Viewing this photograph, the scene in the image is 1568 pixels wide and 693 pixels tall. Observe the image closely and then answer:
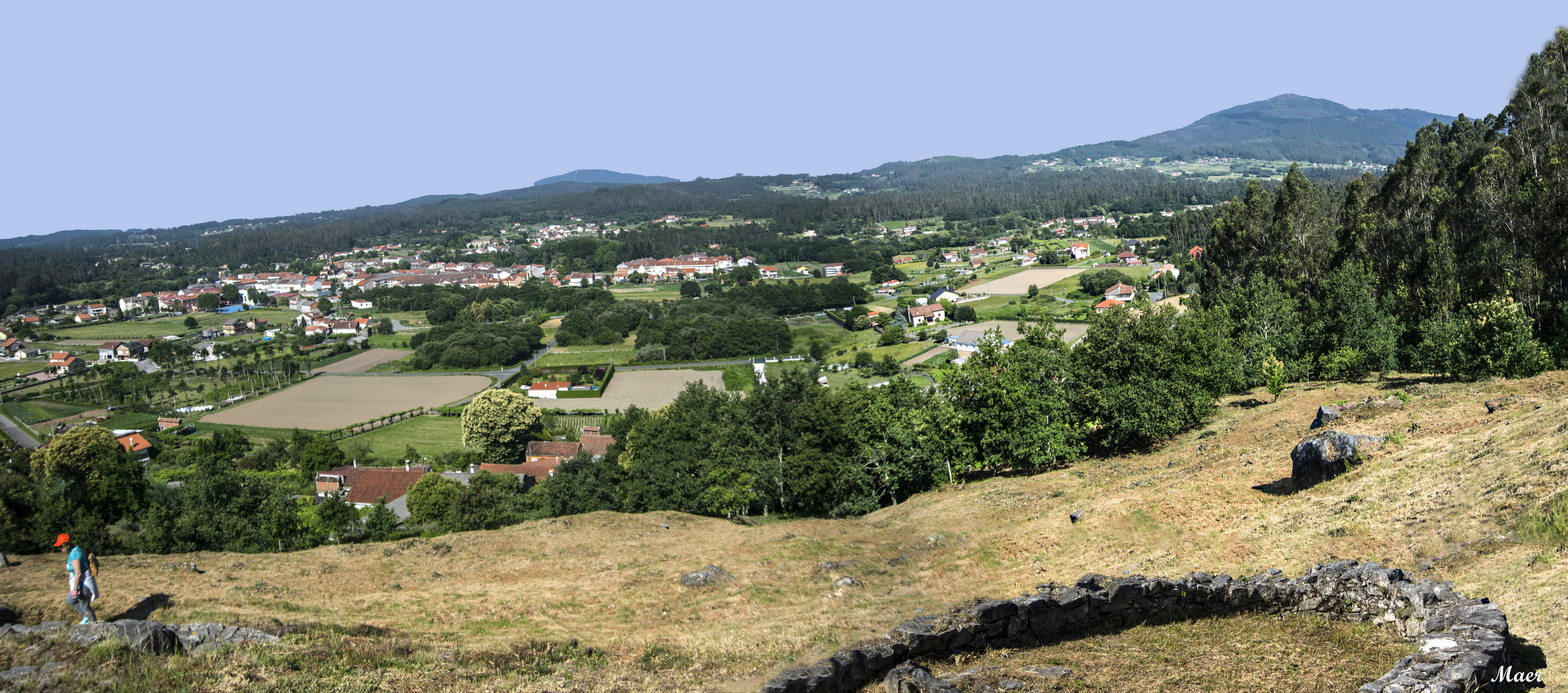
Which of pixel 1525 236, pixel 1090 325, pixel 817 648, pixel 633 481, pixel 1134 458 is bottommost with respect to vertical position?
pixel 633 481

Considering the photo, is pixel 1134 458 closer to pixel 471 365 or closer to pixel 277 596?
pixel 277 596

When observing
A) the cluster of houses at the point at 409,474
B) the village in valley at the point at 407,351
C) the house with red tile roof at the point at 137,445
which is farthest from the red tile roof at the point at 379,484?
the house with red tile roof at the point at 137,445

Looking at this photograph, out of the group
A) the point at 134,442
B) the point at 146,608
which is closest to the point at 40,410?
the point at 134,442

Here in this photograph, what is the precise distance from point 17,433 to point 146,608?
74.1 metres

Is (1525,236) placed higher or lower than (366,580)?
higher

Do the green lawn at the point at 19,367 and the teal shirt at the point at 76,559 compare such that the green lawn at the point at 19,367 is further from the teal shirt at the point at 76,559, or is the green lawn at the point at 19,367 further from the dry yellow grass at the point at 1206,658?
the dry yellow grass at the point at 1206,658

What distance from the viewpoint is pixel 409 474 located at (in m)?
48.1

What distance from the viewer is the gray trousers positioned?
12.6 metres

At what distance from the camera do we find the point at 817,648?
12.6 metres

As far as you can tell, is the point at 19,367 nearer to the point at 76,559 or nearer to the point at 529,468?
the point at 529,468

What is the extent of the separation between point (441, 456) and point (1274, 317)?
51194mm

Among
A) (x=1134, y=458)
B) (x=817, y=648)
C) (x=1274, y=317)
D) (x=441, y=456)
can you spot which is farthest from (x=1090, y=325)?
(x=441, y=456)

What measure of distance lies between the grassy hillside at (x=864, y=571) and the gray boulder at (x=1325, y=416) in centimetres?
80

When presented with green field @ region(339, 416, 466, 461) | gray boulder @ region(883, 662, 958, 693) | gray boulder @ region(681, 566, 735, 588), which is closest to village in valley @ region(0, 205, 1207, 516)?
green field @ region(339, 416, 466, 461)
